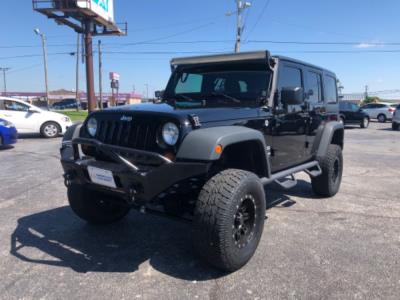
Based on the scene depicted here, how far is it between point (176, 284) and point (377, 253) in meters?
2.03

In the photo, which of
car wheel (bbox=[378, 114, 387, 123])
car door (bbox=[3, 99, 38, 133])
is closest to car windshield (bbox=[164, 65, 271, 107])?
car door (bbox=[3, 99, 38, 133])

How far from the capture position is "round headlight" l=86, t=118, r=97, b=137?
376cm

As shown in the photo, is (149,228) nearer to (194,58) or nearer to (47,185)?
(194,58)

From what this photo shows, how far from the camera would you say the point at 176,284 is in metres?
3.09

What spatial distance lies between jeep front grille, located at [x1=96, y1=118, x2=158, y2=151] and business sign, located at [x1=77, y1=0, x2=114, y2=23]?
23.6 metres

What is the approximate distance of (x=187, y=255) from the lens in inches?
144

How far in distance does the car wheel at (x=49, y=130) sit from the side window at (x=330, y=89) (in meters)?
10.8

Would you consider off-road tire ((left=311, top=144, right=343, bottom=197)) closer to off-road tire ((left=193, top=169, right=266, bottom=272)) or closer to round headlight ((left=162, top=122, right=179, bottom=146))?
off-road tire ((left=193, top=169, right=266, bottom=272))

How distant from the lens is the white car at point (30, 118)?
42.6 ft

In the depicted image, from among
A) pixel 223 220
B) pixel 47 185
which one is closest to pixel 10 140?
pixel 47 185

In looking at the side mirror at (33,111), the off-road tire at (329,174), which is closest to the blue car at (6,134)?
the side mirror at (33,111)

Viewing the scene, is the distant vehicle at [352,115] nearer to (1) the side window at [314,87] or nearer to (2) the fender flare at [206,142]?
(1) the side window at [314,87]

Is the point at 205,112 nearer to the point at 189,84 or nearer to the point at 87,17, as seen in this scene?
the point at 189,84

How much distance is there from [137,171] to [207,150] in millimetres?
600
